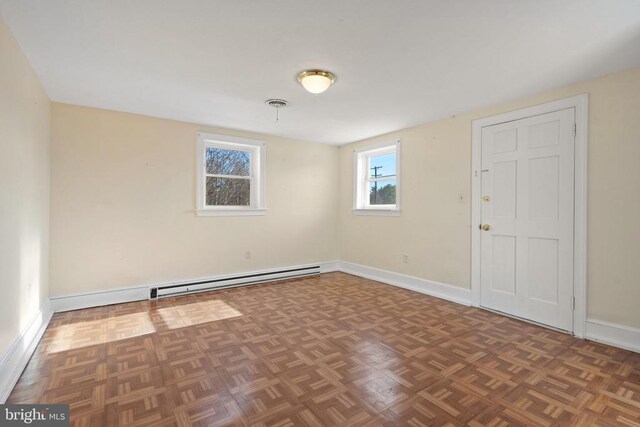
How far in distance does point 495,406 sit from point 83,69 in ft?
12.9

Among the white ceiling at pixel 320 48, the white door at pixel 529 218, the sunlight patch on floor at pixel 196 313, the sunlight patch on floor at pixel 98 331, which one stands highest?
the white ceiling at pixel 320 48

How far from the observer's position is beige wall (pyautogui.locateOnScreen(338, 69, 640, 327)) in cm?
256

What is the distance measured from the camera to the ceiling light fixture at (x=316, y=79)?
2.62 meters

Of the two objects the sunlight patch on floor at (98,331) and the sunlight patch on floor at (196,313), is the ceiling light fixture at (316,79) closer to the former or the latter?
the sunlight patch on floor at (196,313)

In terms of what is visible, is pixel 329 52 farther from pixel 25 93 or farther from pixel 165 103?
pixel 25 93

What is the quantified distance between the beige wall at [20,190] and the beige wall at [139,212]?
33 centimetres

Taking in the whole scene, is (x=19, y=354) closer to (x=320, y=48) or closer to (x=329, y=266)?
(x=320, y=48)

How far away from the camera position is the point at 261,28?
6.66 feet

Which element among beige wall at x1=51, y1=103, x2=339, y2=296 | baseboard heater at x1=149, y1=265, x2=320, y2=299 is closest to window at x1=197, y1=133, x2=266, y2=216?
beige wall at x1=51, y1=103, x2=339, y2=296

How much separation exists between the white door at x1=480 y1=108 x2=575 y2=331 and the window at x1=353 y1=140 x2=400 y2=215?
1.41 metres

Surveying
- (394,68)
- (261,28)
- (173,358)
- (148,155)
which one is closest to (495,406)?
(173,358)

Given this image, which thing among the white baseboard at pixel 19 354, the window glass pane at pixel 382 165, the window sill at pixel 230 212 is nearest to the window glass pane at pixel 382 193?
the window glass pane at pixel 382 165

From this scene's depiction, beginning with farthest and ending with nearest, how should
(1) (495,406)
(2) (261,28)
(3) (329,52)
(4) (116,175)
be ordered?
1. (4) (116,175)
2. (3) (329,52)
3. (2) (261,28)
4. (1) (495,406)

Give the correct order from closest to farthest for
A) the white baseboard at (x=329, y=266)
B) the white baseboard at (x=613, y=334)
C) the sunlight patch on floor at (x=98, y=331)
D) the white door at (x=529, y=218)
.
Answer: the white baseboard at (x=613, y=334) < the sunlight patch on floor at (x=98, y=331) < the white door at (x=529, y=218) < the white baseboard at (x=329, y=266)
